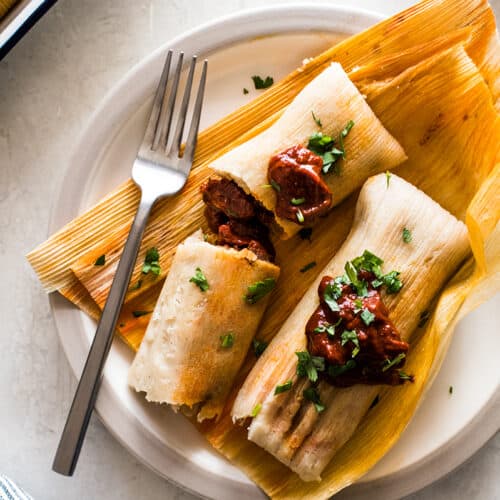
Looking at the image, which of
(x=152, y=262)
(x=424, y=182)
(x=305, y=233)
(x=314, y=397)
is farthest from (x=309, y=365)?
(x=424, y=182)

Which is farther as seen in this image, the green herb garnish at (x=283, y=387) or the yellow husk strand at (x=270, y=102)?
the yellow husk strand at (x=270, y=102)

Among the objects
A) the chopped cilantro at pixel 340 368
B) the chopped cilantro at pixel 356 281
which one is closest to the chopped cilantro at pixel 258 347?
the chopped cilantro at pixel 340 368

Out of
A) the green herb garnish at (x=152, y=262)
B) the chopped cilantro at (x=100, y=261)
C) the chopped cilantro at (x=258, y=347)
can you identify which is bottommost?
the chopped cilantro at (x=258, y=347)

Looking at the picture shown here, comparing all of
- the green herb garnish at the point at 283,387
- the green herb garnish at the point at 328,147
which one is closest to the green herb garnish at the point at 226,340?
the green herb garnish at the point at 283,387

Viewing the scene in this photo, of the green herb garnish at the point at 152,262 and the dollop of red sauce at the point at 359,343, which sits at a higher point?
the green herb garnish at the point at 152,262

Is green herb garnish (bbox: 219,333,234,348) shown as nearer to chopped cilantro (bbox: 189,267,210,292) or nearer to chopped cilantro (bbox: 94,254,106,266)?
chopped cilantro (bbox: 189,267,210,292)

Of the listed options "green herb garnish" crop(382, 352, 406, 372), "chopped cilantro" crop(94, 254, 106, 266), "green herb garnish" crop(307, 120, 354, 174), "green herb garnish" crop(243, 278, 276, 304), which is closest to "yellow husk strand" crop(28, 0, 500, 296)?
"chopped cilantro" crop(94, 254, 106, 266)

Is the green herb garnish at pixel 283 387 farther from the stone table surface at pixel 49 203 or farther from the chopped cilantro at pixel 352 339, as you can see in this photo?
the stone table surface at pixel 49 203

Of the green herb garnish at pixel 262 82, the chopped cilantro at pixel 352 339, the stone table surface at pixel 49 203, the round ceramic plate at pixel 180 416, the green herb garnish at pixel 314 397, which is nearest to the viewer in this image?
the chopped cilantro at pixel 352 339

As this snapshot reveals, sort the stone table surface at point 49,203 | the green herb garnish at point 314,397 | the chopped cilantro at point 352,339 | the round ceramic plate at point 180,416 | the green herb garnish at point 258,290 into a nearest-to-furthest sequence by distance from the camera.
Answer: the chopped cilantro at point 352,339 < the green herb garnish at point 314,397 < the green herb garnish at point 258,290 < the round ceramic plate at point 180,416 < the stone table surface at point 49,203
